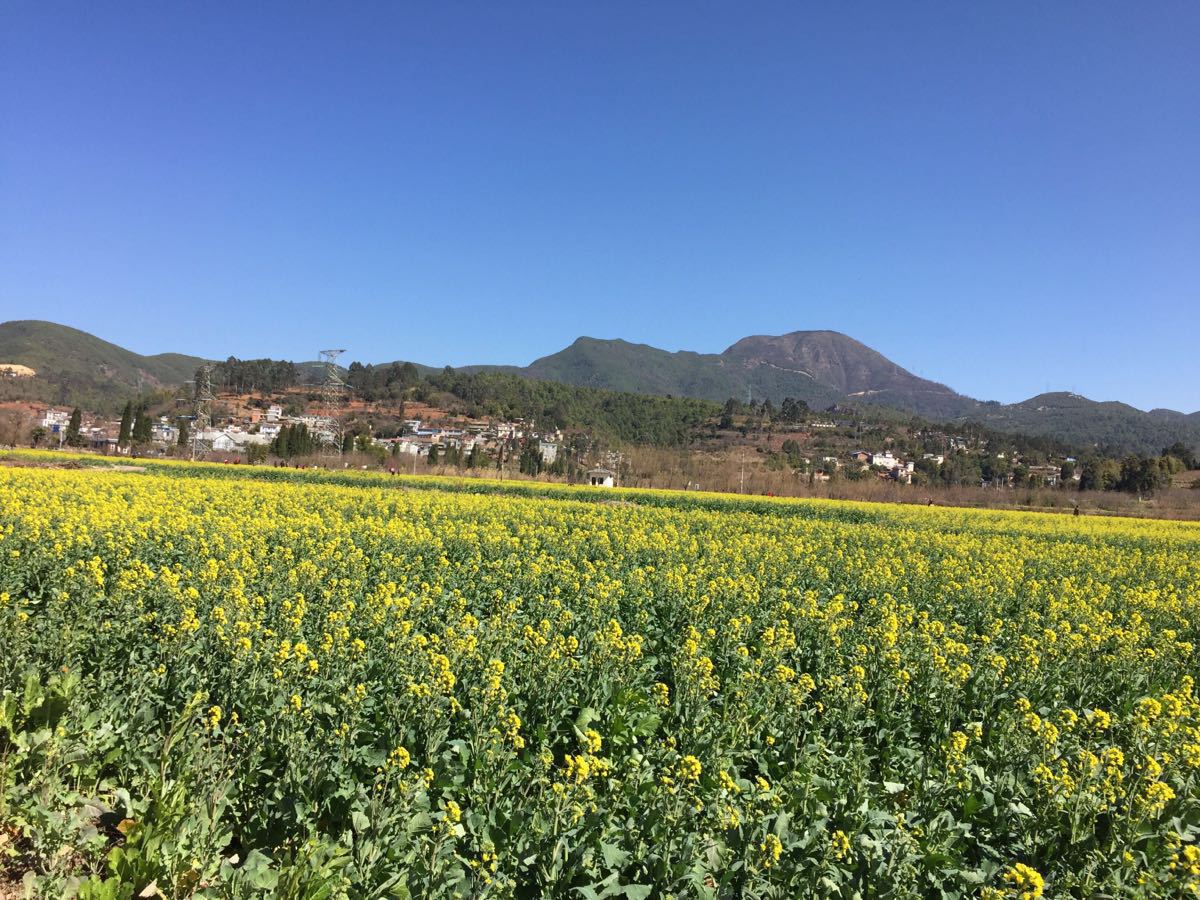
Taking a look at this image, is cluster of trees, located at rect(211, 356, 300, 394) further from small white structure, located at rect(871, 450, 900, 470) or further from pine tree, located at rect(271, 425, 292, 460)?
small white structure, located at rect(871, 450, 900, 470)

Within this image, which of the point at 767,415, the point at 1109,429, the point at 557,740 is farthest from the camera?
the point at 1109,429

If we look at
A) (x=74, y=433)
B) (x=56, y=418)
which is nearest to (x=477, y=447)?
(x=74, y=433)

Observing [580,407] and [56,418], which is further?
[580,407]

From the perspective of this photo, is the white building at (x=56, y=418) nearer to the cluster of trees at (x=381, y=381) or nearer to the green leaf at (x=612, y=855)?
the cluster of trees at (x=381, y=381)

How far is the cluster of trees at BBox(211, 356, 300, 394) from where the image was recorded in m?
166

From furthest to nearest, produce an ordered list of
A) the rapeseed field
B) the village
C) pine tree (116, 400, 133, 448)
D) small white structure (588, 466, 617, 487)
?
pine tree (116, 400, 133, 448) < the village < small white structure (588, 466, 617, 487) < the rapeseed field

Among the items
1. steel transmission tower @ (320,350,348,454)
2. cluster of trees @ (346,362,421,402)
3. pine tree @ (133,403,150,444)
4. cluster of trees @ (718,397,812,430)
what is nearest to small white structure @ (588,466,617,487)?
steel transmission tower @ (320,350,348,454)

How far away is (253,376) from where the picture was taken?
550 feet

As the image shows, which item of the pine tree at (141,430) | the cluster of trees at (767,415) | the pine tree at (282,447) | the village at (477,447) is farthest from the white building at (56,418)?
the cluster of trees at (767,415)

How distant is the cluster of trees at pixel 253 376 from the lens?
165500mm

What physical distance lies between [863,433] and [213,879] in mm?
135591

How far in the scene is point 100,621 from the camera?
7043 millimetres

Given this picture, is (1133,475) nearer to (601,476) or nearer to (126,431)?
→ (601,476)

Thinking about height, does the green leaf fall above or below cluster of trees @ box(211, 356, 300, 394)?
below
